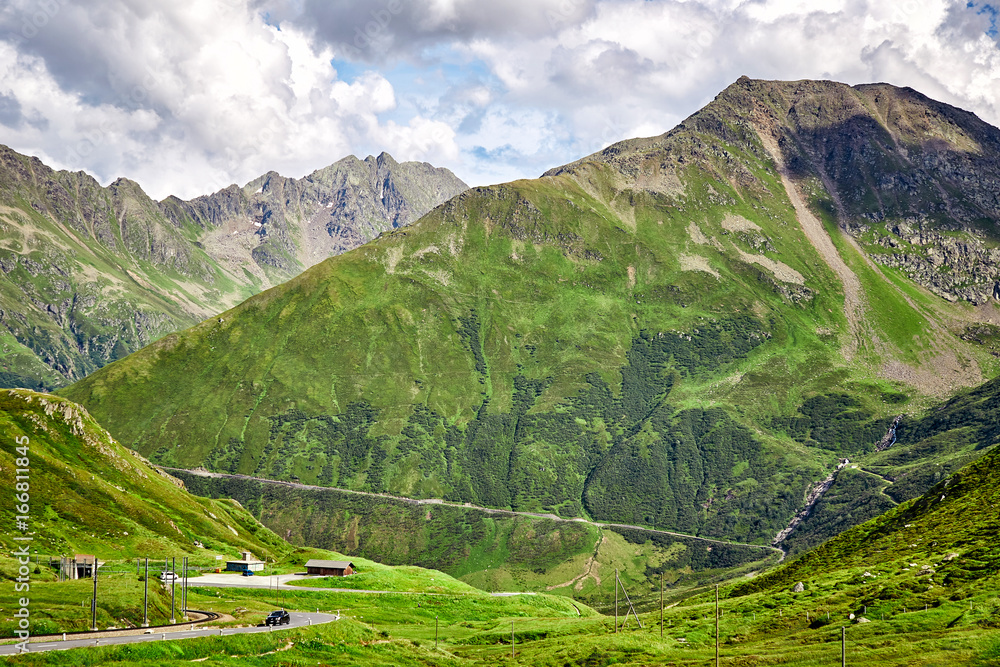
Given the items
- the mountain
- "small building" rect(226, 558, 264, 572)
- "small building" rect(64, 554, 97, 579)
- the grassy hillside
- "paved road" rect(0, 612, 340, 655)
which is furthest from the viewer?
"small building" rect(226, 558, 264, 572)

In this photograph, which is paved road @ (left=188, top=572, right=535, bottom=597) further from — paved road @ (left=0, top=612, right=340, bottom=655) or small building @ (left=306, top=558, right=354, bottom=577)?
paved road @ (left=0, top=612, right=340, bottom=655)

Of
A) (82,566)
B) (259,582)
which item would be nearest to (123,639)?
(82,566)

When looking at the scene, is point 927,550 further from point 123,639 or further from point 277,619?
point 123,639

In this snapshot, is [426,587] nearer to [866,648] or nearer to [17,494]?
[17,494]

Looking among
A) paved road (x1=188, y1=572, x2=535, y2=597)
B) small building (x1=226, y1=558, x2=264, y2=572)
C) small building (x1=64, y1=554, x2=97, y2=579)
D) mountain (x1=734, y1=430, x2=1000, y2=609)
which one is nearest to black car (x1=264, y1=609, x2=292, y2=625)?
small building (x1=64, y1=554, x2=97, y2=579)

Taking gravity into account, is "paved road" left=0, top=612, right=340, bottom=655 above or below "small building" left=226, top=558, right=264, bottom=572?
above

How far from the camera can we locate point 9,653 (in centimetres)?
5328

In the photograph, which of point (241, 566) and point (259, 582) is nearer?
point (259, 582)

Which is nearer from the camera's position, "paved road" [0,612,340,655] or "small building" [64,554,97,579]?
"paved road" [0,612,340,655]

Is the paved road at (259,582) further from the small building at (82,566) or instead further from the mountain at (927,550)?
the mountain at (927,550)

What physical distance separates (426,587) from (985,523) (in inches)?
4094

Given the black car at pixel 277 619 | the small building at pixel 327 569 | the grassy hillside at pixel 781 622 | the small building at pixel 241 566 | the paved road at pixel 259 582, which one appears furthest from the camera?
the small building at pixel 327 569

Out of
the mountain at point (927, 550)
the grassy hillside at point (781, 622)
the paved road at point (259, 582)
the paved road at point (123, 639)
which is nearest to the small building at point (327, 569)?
the paved road at point (259, 582)

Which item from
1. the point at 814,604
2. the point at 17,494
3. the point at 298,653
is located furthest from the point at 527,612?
the point at 17,494
